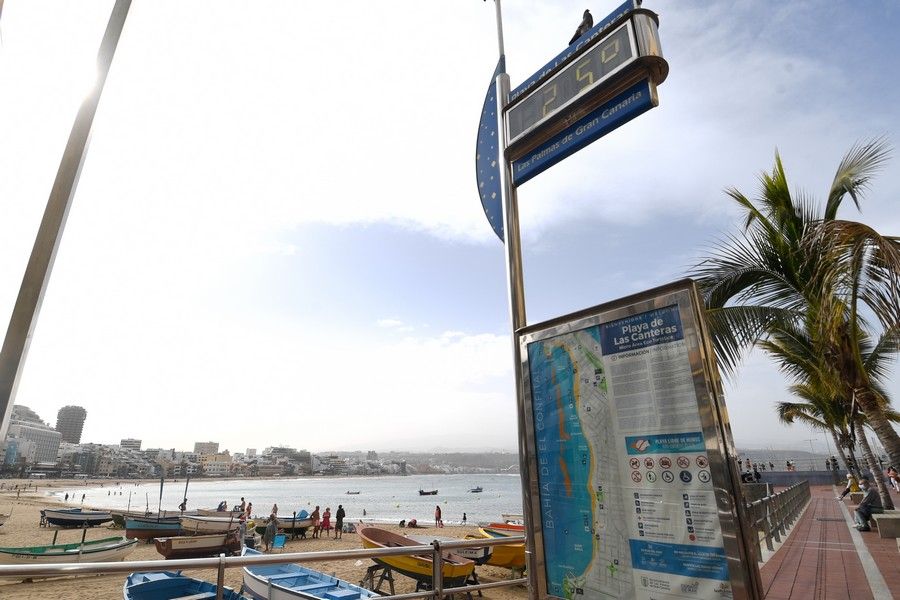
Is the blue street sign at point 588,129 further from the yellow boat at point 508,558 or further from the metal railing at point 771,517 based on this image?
the yellow boat at point 508,558

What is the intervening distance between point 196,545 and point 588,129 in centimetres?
2413

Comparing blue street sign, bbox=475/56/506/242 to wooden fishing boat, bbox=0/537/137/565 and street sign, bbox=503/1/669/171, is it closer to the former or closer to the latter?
street sign, bbox=503/1/669/171

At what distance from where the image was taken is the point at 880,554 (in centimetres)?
817

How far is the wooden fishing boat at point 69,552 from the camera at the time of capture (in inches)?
695

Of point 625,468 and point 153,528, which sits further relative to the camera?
point 153,528

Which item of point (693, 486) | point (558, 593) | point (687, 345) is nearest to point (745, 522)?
point (693, 486)

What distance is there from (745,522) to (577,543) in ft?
3.21

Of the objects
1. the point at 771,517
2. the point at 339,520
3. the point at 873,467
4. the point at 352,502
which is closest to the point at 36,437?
the point at 352,502

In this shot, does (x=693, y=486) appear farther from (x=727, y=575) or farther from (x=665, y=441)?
(x=727, y=575)

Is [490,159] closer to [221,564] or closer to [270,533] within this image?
[221,564]

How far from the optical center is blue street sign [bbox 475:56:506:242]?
4918 mm

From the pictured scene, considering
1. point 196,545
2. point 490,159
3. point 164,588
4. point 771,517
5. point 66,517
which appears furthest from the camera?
point 66,517

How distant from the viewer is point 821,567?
7.48 meters

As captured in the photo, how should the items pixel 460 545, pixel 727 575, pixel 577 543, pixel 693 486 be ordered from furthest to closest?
pixel 460 545
pixel 577 543
pixel 693 486
pixel 727 575
